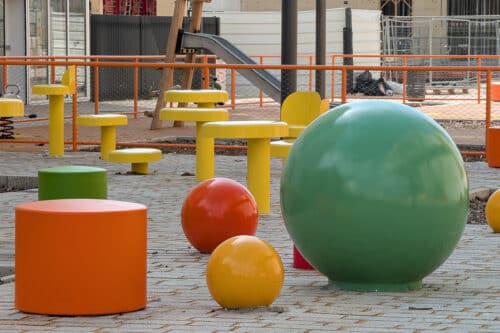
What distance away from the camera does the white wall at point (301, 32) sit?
1538 inches

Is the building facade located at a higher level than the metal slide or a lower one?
higher

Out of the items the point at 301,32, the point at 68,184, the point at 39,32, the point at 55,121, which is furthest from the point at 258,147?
the point at 301,32

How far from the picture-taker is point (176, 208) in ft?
43.4

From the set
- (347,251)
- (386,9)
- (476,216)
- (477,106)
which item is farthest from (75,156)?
(386,9)

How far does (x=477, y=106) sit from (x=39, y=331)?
2632cm

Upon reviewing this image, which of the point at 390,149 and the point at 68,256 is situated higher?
the point at 390,149

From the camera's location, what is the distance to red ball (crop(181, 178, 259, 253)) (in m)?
9.90

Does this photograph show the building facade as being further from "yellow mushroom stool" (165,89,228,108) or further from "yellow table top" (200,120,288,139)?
"yellow table top" (200,120,288,139)

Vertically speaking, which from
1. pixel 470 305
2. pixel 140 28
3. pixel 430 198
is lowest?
pixel 470 305

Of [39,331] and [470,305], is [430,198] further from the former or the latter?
[39,331]

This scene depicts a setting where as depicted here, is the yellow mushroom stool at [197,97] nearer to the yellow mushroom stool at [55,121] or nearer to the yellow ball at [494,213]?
the yellow mushroom stool at [55,121]

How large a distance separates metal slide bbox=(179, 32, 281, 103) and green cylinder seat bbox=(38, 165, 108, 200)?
480 inches

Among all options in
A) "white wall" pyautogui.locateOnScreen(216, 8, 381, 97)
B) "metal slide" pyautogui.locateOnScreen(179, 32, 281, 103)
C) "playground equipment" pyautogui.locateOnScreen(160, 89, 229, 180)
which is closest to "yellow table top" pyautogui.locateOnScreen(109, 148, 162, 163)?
"playground equipment" pyautogui.locateOnScreen(160, 89, 229, 180)

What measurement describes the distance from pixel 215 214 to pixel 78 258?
9.03 ft
